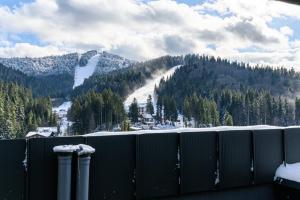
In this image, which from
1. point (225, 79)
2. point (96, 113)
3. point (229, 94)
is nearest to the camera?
point (96, 113)

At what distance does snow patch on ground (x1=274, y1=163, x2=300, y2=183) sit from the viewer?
5.43 m

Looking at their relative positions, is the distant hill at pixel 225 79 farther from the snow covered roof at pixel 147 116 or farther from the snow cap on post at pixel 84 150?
the snow cap on post at pixel 84 150

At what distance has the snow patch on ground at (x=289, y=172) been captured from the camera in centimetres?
543

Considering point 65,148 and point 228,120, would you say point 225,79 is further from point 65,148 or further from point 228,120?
point 65,148

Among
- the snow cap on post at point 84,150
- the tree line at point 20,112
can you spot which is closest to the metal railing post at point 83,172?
the snow cap on post at point 84,150

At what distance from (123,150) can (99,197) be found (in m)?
0.60

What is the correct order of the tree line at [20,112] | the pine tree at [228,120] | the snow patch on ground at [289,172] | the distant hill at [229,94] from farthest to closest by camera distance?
the distant hill at [229,94] < the pine tree at [228,120] < the tree line at [20,112] < the snow patch on ground at [289,172]

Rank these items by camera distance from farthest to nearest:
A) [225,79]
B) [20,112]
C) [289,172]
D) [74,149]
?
[225,79], [20,112], [289,172], [74,149]

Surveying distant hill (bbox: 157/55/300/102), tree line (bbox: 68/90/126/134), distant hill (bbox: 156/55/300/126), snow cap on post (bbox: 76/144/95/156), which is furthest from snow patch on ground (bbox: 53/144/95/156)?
distant hill (bbox: 157/55/300/102)

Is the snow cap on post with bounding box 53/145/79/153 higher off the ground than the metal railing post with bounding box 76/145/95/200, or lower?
higher

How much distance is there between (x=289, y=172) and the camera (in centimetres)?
553

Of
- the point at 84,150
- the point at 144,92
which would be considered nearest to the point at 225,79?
the point at 144,92

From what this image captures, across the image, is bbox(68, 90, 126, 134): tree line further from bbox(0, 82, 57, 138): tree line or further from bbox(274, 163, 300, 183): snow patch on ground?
bbox(274, 163, 300, 183): snow patch on ground

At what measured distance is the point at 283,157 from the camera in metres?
5.79
